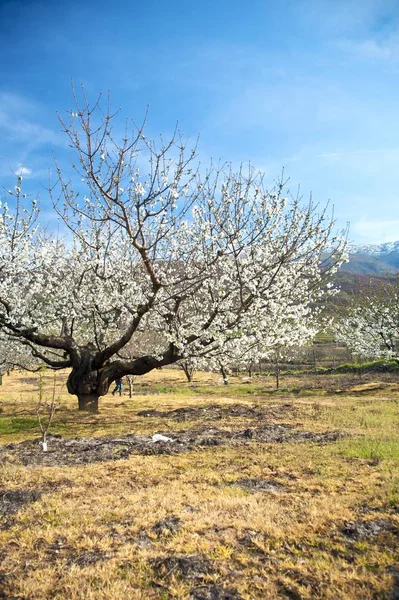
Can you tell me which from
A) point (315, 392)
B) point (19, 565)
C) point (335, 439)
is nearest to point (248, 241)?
point (335, 439)

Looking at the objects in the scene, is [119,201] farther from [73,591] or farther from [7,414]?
[7,414]

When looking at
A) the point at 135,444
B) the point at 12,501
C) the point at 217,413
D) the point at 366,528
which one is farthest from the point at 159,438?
the point at 366,528

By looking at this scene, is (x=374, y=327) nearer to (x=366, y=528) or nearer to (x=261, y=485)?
(x=261, y=485)

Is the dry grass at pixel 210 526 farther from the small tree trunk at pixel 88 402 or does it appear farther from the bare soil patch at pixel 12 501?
the small tree trunk at pixel 88 402

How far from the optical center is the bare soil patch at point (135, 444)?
1173 cm

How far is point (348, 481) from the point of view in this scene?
955cm

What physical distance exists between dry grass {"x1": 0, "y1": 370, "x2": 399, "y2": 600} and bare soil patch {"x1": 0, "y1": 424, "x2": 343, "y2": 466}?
2.25 feet

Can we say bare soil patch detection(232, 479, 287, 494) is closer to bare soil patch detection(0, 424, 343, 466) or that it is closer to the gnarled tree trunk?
bare soil patch detection(0, 424, 343, 466)

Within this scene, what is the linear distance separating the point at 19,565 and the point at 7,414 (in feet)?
60.7

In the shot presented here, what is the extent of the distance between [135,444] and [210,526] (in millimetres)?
6791

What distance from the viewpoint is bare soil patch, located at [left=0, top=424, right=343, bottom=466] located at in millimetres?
11727

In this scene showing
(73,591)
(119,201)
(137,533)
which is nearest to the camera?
(73,591)

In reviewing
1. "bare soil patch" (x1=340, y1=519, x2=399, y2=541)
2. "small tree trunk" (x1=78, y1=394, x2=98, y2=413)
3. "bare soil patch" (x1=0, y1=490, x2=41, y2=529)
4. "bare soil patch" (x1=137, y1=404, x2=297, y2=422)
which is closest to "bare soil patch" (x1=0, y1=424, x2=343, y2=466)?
"bare soil patch" (x1=0, y1=490, x2=41, y2=529)

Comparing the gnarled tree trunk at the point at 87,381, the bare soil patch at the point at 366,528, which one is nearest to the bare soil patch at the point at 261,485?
the bare soil patch at the point at 366,528
